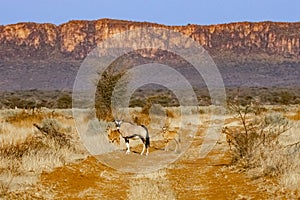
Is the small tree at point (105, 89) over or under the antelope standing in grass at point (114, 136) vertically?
over

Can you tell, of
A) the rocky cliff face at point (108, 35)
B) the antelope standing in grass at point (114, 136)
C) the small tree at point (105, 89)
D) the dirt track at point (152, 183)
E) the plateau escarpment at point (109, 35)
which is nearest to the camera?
the dirt track at point (152, 183)

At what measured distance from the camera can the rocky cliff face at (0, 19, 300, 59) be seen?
10057 cm

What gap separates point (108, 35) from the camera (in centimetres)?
11112

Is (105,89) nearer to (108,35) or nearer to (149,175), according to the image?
(149,175)

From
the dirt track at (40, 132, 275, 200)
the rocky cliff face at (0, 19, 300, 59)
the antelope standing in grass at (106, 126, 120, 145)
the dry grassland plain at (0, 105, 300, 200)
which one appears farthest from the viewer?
the rocky cliff face at (0, 19, 300, 59)

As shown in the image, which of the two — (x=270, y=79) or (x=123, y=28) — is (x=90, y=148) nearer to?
(x=270, y=79)

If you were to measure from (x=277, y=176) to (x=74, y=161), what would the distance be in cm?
544

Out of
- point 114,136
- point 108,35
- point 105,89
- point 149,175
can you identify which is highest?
point 108,35

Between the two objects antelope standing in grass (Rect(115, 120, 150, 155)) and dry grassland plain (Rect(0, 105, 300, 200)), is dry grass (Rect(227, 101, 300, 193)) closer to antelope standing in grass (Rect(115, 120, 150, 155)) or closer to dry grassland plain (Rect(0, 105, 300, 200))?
dry grassland plain (Rect(0, 105, 300, 200))

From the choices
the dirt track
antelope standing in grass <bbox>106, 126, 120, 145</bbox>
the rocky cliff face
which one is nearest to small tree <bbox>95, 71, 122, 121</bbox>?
antelope standing in grass <bbox>106, 126, 120, 145</bbox>

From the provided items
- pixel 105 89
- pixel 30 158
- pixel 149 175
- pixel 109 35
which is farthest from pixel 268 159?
pixel 109 35

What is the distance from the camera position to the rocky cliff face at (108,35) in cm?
10057

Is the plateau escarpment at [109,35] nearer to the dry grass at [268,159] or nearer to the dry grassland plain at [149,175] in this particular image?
the dry grassland plain at [149,175]

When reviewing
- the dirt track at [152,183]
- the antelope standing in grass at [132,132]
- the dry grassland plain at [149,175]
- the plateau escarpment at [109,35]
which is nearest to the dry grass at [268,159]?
the dry grassland plain at [149,175]
